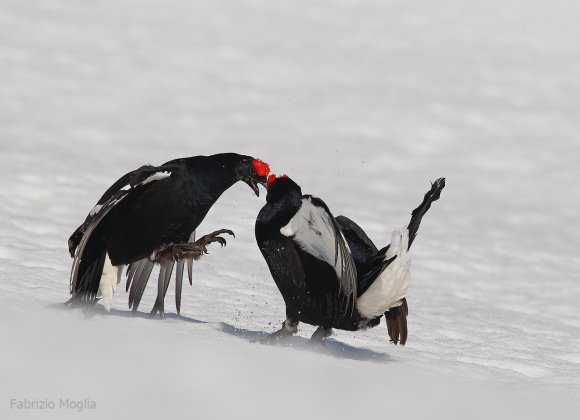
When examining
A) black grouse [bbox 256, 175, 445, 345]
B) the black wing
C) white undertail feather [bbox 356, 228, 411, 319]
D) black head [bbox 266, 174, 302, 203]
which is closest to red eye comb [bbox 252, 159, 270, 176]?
black grouse [bbox 256, 175, 445, 345]

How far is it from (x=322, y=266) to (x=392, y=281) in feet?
1.29

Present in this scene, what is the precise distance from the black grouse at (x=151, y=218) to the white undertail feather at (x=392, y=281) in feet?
3.47

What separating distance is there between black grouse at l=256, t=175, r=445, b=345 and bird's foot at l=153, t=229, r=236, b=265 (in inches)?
23.3

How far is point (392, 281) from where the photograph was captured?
569cm

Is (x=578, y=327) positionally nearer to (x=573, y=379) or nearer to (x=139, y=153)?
(x=573, y=379)

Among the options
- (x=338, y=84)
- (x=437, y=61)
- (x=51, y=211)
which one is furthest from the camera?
(x=437, y=61)

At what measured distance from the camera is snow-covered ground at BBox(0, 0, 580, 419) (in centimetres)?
534

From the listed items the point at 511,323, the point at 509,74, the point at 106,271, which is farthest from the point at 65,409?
the point at 509,74

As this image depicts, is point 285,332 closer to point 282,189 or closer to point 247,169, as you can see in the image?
point 282,189

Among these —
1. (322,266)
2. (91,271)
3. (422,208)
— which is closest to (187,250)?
(91,271)

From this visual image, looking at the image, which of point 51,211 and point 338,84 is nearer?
point 51,211

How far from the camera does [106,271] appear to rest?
6773mm

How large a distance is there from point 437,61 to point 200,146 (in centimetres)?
654

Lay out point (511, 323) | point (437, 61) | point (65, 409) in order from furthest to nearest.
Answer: point (437, 61), point (511, 323), point (65, 409)
